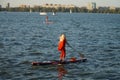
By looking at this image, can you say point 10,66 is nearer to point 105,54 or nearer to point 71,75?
point 71,75

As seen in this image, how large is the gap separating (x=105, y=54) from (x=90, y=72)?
404 inches

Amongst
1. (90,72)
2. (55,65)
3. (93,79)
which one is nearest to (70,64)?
(55,65)

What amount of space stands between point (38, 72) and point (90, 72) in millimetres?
3679

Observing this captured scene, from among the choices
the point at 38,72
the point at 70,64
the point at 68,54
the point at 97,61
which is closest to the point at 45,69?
the point at 38,72

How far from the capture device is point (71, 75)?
2384 cm

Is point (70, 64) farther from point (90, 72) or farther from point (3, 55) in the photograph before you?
point (3, 55)

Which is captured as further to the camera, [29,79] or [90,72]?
[90,72]

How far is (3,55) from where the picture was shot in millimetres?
32062

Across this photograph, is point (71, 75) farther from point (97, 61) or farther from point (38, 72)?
point (97, 61)

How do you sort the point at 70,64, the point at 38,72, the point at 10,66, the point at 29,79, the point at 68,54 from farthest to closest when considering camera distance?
the point at 68,54, the point at 70,64, the point at 10,66, the point at 38,72, the point at 29,79

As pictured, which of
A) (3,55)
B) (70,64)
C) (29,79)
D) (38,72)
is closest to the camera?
(29,79)

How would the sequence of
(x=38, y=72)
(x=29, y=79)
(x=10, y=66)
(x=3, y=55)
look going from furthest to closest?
(x=3, y=55) < (x=10, y=66) < (x=38, y=72) < (x=29, y=79)

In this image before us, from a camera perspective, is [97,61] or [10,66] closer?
[10,66]

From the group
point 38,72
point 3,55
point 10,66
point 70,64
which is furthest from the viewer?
point 3,55
